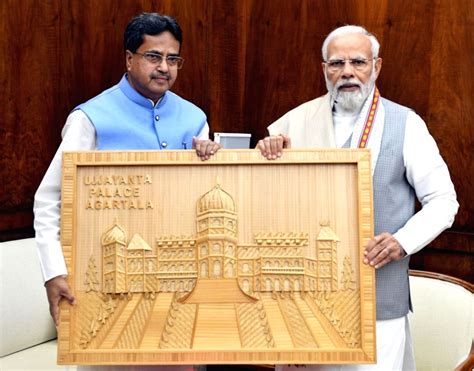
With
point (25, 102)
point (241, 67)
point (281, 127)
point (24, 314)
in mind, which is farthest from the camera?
point (241, 67)

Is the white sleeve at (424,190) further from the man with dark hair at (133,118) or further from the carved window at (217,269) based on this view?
the man with dark hair at (133,118)

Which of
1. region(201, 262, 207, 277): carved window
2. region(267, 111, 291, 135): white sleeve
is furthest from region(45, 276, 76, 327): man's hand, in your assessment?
region(267, 111, 291, 135): white sleeve

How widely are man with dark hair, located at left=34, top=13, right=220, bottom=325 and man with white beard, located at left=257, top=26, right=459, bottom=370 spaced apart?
1.54ft

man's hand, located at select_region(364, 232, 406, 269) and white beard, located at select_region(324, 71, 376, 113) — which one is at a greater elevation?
white beard, located at select_region(324, 71, 376, 113)

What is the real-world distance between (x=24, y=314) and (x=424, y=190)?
2126 mm

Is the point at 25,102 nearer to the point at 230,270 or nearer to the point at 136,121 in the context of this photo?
the point at 136,121

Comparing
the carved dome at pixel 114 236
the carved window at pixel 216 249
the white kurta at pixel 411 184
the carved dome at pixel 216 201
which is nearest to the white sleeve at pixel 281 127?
the white kurta at pixel 411 184

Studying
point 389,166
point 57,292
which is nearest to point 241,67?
point 389,166

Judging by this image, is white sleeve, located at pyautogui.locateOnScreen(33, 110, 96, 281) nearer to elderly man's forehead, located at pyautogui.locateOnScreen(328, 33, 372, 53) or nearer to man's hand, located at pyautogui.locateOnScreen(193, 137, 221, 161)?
man's hand, located at pyautogui.locateOnScreen(193, 137, 221, 161)

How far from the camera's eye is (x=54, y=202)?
7.34 ft

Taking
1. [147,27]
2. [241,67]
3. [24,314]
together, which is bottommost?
[24,314]

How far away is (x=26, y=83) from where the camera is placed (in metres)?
3.66

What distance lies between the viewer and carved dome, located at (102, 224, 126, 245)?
2.09 metres

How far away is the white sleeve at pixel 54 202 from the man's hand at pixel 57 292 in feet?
0.06
